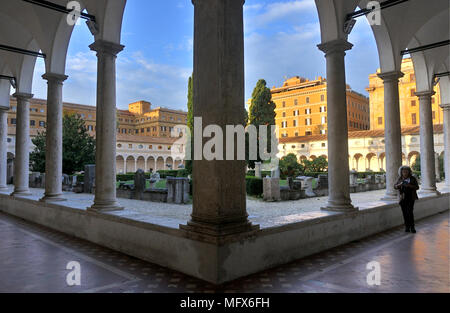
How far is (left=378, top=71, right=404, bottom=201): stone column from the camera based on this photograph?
24.9 feet

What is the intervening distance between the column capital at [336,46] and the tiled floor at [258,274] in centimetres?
358

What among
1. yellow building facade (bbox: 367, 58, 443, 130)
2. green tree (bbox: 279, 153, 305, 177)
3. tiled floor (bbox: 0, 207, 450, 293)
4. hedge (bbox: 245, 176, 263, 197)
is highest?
yellow building facade (bbox: 367, 58, 443, 130)

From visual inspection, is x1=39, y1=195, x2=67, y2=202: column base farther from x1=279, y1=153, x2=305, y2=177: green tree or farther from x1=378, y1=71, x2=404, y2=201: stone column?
x1=279, y1=153, x2=305, y2=177: green tree

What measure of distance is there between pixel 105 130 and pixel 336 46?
4624 millimetres

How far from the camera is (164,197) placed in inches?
514

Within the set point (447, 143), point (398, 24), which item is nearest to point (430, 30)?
point (398, 24)

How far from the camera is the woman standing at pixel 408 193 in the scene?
639cm

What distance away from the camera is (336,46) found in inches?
228

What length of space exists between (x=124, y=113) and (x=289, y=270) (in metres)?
81.2

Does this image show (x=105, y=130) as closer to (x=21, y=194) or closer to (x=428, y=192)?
(x=21, y=194)

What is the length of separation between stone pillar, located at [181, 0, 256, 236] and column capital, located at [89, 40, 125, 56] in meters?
2.78

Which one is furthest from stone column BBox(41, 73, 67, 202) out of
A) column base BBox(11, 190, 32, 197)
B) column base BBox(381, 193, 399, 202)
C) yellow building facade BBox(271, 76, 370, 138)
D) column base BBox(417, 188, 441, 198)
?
yellow building facade BBox(271, 76, 370, 138)

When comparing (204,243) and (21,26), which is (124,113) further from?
(204,243)

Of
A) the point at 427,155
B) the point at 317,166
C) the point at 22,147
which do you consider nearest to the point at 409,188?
the point at 427,155
